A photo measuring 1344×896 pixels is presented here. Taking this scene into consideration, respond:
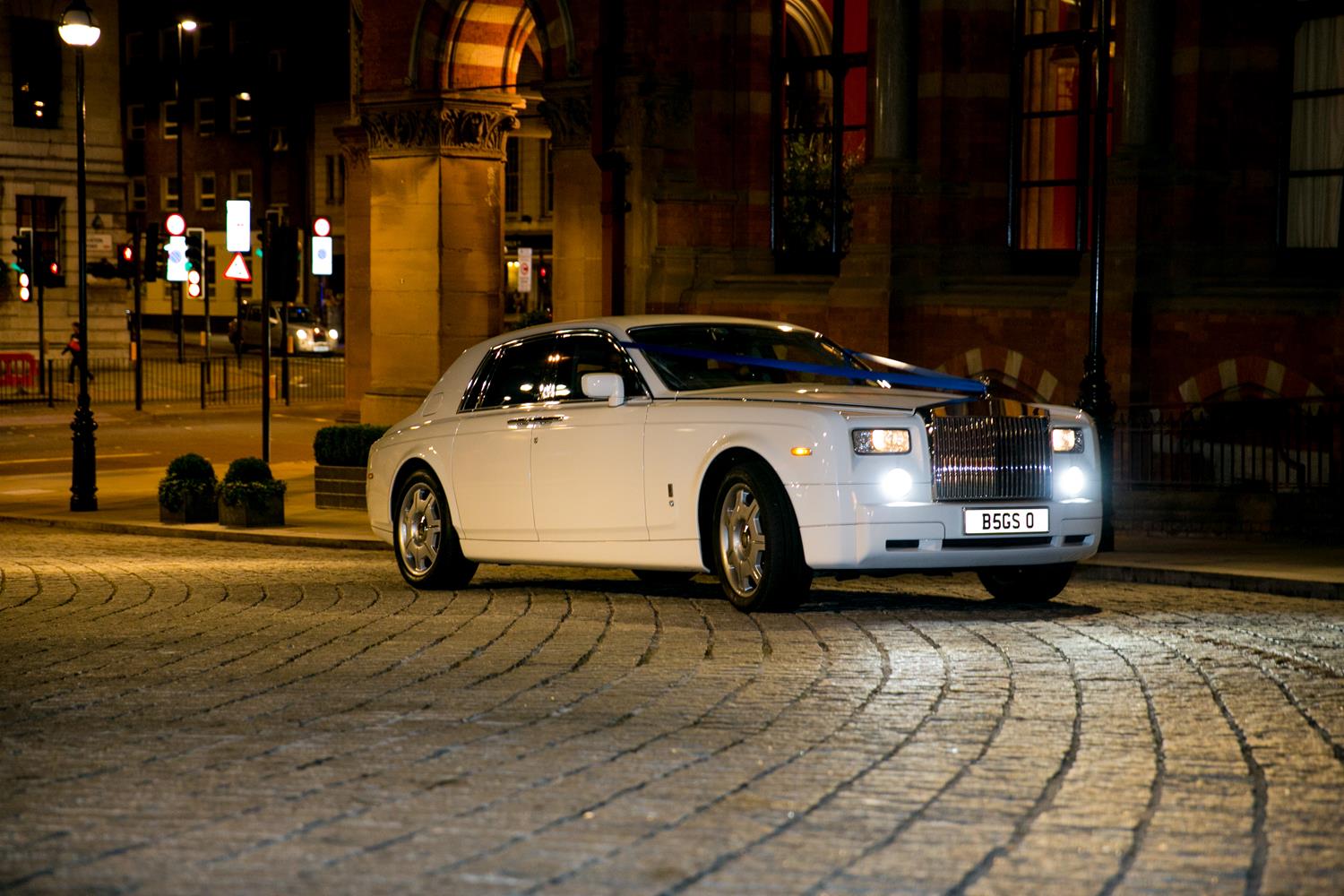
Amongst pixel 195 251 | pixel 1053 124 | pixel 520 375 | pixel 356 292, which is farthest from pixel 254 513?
pixel 195 251

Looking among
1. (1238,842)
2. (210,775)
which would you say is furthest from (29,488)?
(1238,842)

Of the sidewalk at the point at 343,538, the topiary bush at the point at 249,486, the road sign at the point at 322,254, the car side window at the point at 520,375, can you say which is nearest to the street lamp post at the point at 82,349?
the sidewalk at the point at 343,538

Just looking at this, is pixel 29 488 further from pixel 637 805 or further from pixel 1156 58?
pixel 637 805

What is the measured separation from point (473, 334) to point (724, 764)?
22.1m

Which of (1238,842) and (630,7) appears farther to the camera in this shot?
(630,7)

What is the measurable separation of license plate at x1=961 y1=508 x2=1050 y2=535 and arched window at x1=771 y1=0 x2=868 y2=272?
46.3 ft

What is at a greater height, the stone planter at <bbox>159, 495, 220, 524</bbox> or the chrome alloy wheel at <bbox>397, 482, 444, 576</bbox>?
the chrome alloy wheel at <bbox>397, 482, 444, 576</bbox>

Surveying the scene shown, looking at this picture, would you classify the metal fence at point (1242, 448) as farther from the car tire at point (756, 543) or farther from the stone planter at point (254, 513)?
the stone planter at point (254, 513)

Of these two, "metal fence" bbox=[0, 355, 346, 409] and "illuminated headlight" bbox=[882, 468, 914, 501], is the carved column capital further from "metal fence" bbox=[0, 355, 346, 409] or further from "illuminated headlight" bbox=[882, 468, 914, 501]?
"illuminated headlight" bbox=[882, 468, 914, 501]

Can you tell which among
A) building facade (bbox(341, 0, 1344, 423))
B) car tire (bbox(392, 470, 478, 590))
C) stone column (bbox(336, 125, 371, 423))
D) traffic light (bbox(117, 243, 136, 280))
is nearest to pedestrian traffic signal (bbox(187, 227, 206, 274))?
traffic light (bbox(117, 243, 136, 280))

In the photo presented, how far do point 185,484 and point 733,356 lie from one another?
9.59m

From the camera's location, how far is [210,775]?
6.39 m

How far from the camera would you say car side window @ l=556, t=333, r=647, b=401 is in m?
11.6

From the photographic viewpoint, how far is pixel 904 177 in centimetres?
2267
